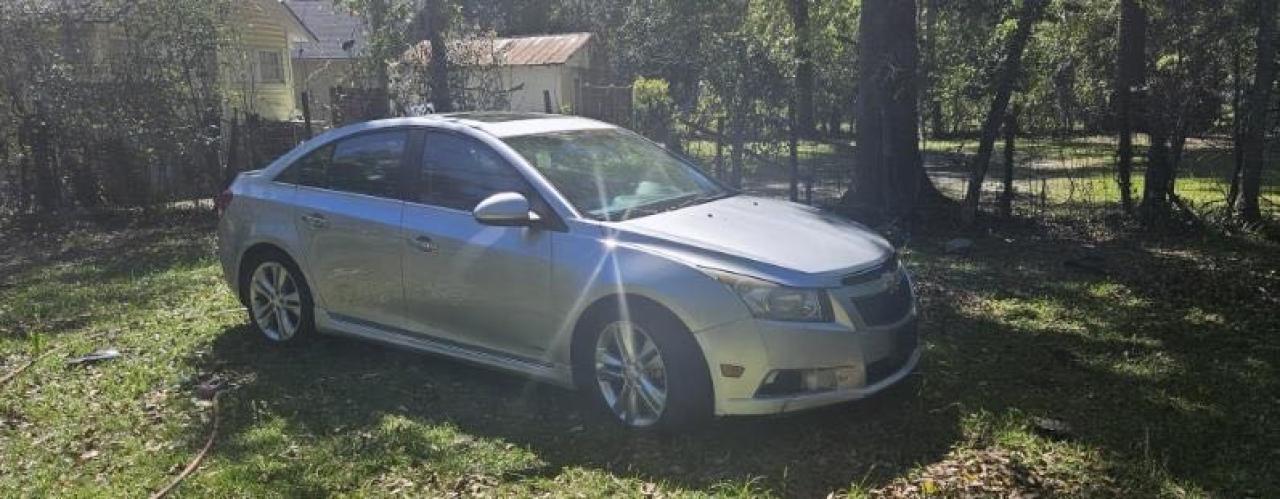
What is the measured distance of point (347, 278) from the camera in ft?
19.8

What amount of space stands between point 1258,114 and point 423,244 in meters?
9.03

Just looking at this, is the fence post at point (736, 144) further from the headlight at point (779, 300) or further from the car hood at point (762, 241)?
the headlight at point (779, 300)

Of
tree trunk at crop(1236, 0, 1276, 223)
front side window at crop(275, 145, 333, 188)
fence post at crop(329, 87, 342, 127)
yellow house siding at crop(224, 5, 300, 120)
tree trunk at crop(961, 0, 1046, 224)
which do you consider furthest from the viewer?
yellow house siding at crop(224, 5, 300, 120)

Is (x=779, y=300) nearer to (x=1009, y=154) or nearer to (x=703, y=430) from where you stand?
(x=703, y=430)

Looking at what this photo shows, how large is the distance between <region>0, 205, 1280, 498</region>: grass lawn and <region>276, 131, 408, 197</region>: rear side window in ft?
3.72

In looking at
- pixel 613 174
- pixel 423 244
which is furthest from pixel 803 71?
pixel 423 244

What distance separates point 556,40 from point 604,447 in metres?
31.2

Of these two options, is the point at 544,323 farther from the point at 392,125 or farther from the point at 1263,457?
the point at 1263,457

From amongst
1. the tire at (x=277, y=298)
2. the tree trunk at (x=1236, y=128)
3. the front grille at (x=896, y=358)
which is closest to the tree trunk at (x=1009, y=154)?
the tree trunk at (x=1236, y=128)

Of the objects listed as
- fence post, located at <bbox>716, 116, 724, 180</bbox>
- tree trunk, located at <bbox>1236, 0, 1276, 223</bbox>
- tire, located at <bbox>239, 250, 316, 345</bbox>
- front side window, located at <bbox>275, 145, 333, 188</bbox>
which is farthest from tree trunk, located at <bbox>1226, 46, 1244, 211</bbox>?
tire, located at <bbox>239, 250, 316, 345</bbox>

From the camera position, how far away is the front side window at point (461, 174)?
5448 mm

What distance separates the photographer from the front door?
→ 203 inches

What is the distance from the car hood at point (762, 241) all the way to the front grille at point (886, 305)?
161 mm

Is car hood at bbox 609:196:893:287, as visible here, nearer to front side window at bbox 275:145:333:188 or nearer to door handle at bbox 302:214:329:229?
door handle at bbox 302:214:329:229
